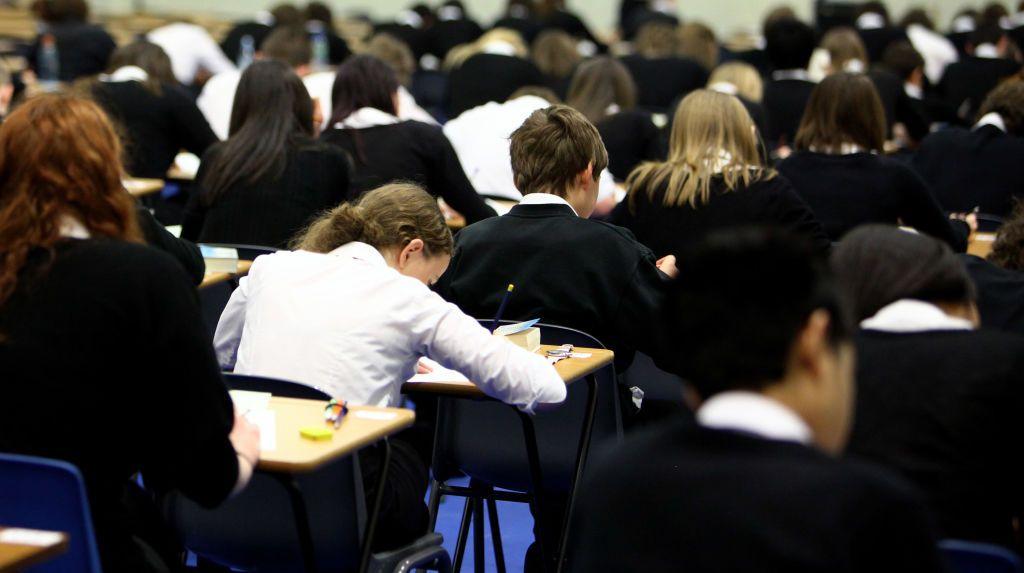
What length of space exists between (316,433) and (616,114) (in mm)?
4046

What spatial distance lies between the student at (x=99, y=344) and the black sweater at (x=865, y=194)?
2944 mm

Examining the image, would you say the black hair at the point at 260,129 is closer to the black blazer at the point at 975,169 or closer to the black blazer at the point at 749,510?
the black blazer at the point at 975,169

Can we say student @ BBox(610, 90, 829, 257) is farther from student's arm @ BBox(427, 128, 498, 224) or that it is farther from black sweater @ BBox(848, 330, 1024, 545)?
black sweater @ BBox(848, 330, 1024, 545)

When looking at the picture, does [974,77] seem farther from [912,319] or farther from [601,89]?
[912,319]

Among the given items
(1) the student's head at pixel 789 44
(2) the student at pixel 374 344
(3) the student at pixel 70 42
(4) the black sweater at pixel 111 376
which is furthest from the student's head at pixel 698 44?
(4) the black sweater at pixel 111 376

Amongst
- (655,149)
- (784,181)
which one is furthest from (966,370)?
(655,149)

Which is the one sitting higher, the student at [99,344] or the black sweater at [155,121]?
the student at [99,344]

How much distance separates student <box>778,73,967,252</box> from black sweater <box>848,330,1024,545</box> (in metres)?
2.58

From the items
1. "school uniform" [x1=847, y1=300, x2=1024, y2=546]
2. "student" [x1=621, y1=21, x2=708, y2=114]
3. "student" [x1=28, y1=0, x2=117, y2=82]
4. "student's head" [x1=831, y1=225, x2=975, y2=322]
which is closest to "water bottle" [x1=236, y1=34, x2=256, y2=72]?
"student" [x1=28, y1=0, x2=117, y2=82]

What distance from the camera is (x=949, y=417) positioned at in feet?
6.48

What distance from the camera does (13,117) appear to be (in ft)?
7.23

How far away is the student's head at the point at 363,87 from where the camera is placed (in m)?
5.04

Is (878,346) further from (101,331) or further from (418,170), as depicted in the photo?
(418,170)

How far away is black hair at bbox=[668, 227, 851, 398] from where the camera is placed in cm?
136
